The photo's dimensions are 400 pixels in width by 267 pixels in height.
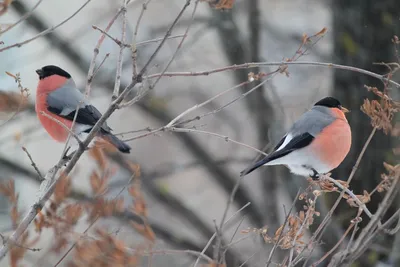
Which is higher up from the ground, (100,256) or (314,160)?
(100,256)

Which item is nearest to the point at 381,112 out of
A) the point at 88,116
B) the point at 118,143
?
the point at 118,143

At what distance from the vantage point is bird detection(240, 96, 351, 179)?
6.08 feet

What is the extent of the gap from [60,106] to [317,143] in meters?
0.95

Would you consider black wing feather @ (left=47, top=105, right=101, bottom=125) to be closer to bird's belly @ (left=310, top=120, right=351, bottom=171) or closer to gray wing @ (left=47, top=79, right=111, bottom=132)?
gray wing @ (left=47, top=79, right=111, bottom=132)

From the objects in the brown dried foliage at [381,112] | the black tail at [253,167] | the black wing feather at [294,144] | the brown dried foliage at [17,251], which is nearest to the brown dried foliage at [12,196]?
the brown dried foliage at [17,251]

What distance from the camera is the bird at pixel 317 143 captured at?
185 centimetres

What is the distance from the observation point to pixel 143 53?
437 cm

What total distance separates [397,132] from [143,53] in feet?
10.6

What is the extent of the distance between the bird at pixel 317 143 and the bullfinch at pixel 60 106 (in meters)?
0.61

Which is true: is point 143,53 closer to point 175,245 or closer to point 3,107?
point 175,245

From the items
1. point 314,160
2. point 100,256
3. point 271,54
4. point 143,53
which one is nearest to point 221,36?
point 143,53

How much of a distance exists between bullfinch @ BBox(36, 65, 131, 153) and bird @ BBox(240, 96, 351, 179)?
0.61 meters

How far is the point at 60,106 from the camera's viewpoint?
2297 mm

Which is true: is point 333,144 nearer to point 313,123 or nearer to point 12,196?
point 313,123
